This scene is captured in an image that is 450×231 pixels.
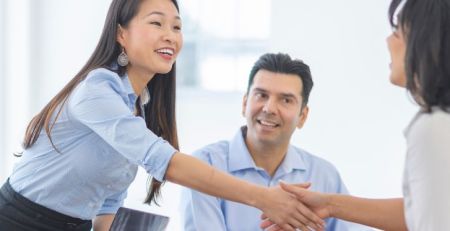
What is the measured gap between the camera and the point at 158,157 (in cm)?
159

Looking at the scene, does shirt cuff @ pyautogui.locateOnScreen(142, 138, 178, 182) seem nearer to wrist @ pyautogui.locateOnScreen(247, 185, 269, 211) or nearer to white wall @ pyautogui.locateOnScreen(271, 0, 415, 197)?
wrist @ pyautogui.locateOnScreen(247, 185, 269, 211)

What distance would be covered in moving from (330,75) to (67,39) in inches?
62.0

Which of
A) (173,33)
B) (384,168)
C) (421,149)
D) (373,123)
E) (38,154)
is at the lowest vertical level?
(384,168)

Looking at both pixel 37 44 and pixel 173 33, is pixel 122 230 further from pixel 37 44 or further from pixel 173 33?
pixel 37 44

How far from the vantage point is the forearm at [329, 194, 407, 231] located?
176 cm

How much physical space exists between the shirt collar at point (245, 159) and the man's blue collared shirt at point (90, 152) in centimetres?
49

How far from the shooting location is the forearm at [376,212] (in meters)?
1.76

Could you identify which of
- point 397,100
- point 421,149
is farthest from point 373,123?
point 421,149

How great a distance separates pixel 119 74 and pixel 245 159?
1.98ft

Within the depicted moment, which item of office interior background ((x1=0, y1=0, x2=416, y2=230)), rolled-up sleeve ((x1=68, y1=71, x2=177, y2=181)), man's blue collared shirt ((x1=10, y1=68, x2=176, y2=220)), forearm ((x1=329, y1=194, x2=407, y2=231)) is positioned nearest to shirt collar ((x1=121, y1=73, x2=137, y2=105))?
man's blue collared shirt ((x1=10, y1=68, x2=176, y2=220))

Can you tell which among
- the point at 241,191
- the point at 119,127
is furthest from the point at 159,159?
the point at 241,191

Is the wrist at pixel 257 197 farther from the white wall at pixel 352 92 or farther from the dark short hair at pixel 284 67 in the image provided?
the white wall at pixel 352 92

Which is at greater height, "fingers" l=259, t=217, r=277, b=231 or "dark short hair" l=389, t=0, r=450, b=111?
"dark short hair" l=389, t=0, r=450, b=111

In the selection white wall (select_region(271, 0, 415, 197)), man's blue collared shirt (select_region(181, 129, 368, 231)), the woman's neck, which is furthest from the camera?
white wall (select_region(271, 0, 415, 197))
